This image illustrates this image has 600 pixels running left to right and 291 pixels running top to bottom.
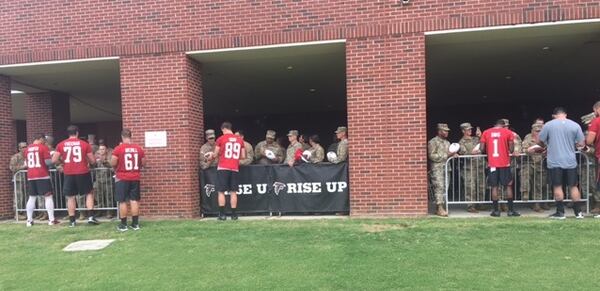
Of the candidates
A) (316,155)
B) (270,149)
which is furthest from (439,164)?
(270,149)

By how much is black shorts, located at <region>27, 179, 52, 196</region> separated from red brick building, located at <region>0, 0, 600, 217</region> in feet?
4.94

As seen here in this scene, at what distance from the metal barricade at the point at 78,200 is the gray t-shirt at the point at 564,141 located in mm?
8105

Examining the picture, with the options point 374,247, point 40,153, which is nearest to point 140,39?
point 40,153

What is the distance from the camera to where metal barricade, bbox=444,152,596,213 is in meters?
8.09

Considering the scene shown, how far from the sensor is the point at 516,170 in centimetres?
850

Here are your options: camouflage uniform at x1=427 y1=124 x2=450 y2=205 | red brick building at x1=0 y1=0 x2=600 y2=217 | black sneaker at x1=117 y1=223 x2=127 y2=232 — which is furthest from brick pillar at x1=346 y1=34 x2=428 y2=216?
black sneaker at x1=117 y1=223 x2=127 y2=232

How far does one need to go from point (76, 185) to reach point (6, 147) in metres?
2.83

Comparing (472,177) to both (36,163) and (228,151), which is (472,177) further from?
(36,163)

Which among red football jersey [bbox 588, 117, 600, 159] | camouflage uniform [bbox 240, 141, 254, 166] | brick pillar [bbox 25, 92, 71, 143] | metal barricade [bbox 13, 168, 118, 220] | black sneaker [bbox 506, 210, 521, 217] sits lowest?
black sneaker [bbox 506, 210, 521, 217]

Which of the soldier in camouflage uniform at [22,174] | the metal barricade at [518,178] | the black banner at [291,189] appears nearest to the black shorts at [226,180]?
the black banner at [291,189]

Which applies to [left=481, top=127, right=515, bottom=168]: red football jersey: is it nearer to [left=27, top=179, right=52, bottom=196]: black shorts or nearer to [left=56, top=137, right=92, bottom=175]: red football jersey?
[left=56, top=137, right=92, bottom=175]: red football jersey

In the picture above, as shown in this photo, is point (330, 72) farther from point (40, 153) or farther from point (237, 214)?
point (40, 153)

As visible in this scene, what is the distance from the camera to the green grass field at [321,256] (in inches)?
194

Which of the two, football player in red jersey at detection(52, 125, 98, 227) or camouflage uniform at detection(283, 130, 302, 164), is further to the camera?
camouflage uniform at detection(283, 130, 302, 164)
